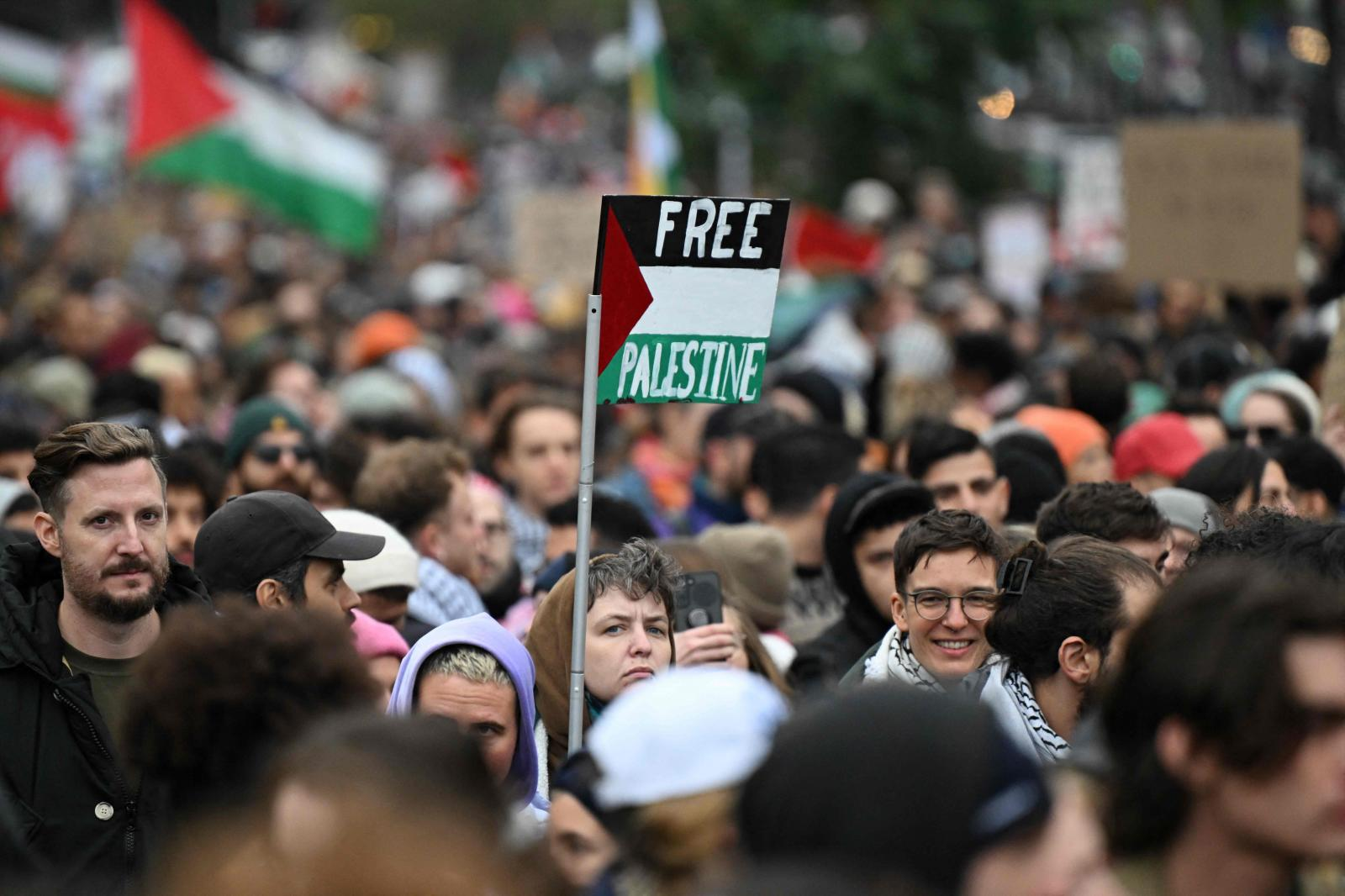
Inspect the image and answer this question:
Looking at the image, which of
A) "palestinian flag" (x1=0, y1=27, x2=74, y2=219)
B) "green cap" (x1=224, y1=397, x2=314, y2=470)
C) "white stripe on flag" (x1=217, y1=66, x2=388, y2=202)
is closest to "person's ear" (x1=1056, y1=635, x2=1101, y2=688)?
"green cap" (x1=224, y1=397, x2=314, y2=470)

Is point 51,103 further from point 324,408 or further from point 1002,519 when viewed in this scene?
point 1002,519

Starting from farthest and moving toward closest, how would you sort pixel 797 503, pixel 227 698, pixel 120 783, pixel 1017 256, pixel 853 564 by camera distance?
pixel 1017 256 < pixel 797 503 < pixel 853 564 < pixel 120 783 < pixel 227 698

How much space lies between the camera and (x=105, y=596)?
4.94 m

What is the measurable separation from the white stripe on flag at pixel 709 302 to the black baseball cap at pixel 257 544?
3.73ft

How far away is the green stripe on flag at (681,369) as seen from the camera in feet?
16.9

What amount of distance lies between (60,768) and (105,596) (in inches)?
17.9

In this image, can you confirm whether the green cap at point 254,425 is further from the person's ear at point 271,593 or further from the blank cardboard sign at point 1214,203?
the blank cardboard sign at point 1214,203

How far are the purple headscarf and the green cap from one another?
3637 mm

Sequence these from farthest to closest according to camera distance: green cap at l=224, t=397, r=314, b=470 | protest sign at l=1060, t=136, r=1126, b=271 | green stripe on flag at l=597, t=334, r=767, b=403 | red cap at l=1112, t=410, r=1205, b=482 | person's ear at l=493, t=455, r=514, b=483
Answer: protest sign at l=1060, t=136, r=1126, b=271, person's ear at l=493, t=455, r=514, b=483, green cap at l=224, t=397, r=314, b=470, red cap at l=1112, t=410, r=1205, b=482, green stripe on flag at l=597, t=334, r=767, b=403

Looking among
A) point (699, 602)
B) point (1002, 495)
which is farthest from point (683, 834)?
point (1002, 495)

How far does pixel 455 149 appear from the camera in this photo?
41.2 meters

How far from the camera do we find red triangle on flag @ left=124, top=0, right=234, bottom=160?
15875mm

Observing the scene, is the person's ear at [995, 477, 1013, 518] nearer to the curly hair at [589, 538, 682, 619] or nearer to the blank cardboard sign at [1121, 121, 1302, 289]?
the curly hair at [589, 538, 682, 619]

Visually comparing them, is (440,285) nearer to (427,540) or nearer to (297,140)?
(297,140)
